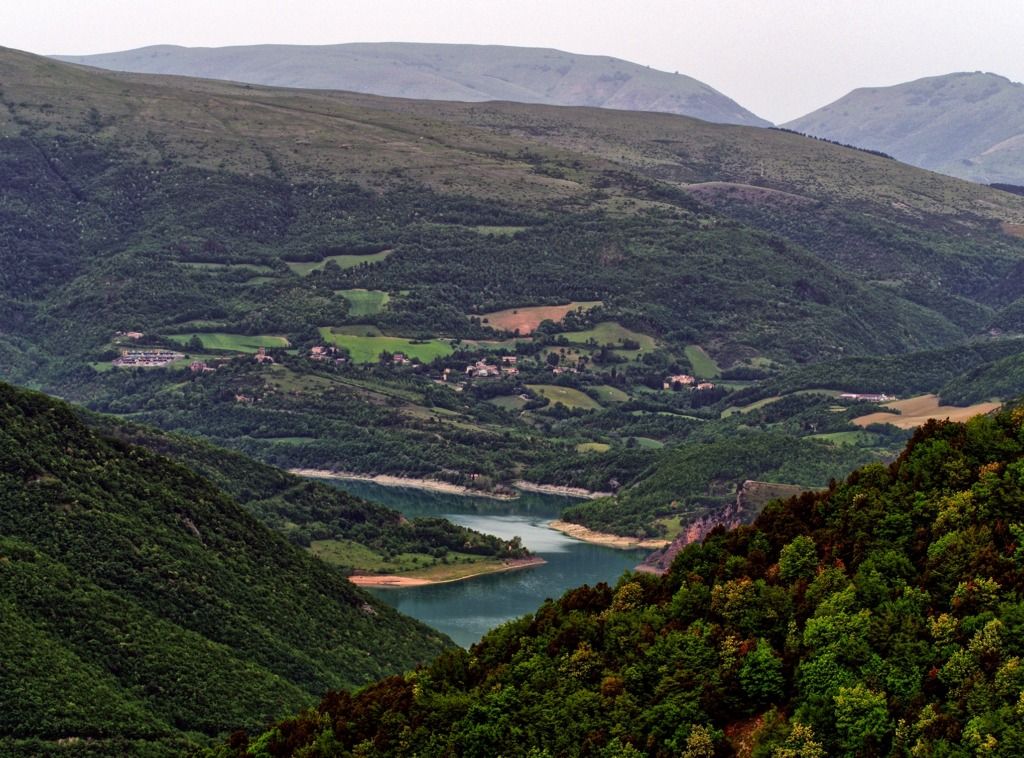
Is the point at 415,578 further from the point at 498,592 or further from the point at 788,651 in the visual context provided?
the point at 788,651

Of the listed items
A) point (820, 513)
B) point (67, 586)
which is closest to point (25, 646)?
point (67, 586)

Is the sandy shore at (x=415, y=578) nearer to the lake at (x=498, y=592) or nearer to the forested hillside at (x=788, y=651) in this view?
the lake at (x=498, y=592)

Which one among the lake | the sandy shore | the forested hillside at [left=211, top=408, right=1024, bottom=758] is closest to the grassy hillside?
the forested hillside at [left=211, top=408, right=1024, bottom=758]

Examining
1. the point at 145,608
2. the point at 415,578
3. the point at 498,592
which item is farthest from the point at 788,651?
the point at 415,578

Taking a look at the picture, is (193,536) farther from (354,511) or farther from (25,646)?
(354,511)

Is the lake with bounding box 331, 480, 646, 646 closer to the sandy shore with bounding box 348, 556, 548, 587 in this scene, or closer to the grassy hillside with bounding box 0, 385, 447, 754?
the sandy shore with bounding box 348, 556, 548, 587

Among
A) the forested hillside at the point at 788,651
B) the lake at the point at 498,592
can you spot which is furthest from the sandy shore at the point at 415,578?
the forested hillside at the point at 788,651
